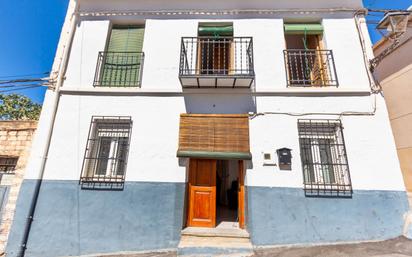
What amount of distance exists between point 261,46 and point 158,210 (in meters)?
4.97

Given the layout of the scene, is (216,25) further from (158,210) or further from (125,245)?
(125,245)

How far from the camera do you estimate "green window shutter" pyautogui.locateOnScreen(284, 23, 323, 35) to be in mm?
5648

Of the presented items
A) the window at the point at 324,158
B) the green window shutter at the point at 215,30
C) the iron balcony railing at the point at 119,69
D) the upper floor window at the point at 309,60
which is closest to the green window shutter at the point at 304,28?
the upper floor window at the point at 309,60

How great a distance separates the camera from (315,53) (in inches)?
226

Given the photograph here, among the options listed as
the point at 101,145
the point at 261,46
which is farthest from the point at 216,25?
the point at 101,145

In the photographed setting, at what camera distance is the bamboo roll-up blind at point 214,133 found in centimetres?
475

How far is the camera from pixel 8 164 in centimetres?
503

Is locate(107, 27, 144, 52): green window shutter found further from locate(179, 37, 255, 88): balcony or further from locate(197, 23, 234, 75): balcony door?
locate(197, 23, 234, 75): balcony door

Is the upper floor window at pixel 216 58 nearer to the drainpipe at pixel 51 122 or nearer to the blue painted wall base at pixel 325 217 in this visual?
the blue painted wall base at pixel 325 217

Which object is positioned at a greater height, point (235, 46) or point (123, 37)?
point (123, 37)

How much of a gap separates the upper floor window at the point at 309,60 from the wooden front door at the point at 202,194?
317cm

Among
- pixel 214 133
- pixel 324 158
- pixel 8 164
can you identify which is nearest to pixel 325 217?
pixel 324 158

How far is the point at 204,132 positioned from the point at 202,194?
1531 millimetres

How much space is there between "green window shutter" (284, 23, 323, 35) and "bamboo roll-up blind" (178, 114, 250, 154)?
9.97 feet
